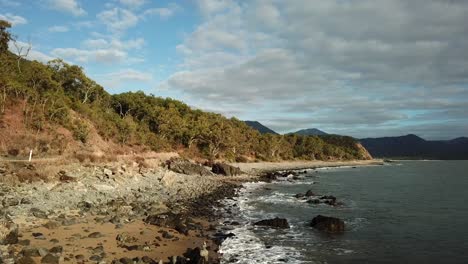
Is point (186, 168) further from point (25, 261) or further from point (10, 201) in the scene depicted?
point (25, 261)

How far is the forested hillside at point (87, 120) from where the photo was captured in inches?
2066

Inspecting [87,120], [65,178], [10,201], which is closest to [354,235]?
[10,201]

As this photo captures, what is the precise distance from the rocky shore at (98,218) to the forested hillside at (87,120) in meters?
20.1

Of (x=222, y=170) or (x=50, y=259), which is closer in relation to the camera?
(x=50, y=259)

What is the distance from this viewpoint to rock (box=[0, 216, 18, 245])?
14555mm

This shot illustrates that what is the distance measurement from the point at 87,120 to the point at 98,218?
A: 50.7 m

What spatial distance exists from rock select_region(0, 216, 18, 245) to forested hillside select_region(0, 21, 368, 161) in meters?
32.8

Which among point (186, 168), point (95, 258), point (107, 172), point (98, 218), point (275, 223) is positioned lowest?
point (275, 223)

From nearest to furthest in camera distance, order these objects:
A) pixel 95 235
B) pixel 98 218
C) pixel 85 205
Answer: pixel 95 235 < pixel 98 218 < pixel 85 205

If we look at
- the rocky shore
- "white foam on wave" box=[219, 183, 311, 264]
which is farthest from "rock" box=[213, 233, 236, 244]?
"white foam on wave" box=[219, 183, 311, 264]

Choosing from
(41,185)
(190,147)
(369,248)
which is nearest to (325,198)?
(369,248)

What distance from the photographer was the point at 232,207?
109 ft

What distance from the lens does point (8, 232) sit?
15.6m

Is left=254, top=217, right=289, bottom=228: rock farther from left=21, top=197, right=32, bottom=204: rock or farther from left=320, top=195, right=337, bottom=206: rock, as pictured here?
left=21, top=197, right=32, bottom=204: rock
